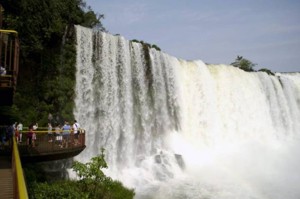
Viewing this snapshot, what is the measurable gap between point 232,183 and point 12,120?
13354mm

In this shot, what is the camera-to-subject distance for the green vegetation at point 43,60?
21.0 metres

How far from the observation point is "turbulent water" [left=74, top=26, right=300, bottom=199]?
2172cm

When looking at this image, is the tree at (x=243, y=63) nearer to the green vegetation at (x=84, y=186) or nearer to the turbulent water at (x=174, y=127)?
the turbulent water at (x=174, y=127)

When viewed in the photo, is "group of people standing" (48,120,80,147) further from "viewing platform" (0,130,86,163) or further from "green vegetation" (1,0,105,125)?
"green vegetation" (1,0,105,125)

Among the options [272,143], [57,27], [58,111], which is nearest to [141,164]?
[58,111]

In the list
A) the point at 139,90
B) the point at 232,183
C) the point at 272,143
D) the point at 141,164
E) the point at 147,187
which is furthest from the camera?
the point at 272,143

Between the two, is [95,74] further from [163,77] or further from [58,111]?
[163,77]

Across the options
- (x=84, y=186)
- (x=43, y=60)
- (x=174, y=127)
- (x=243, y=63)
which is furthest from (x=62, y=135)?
(x=243, y=63)

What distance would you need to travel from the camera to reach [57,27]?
73.7ft

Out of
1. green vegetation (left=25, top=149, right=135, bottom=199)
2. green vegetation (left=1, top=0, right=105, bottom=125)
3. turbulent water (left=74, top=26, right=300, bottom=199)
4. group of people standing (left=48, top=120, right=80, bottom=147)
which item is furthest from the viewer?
turbulent water (left=74, top=26, right=300, bottom=199)

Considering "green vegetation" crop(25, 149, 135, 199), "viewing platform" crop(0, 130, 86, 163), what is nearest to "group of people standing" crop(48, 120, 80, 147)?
"viewing platform" crop(0, 130, 86, 163)

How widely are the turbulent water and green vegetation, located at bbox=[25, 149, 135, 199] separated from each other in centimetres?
230

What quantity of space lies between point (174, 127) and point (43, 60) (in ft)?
34.5

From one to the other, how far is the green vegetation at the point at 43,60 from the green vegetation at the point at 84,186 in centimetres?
537
